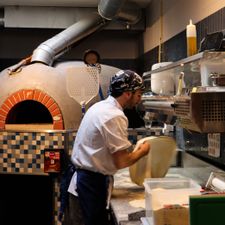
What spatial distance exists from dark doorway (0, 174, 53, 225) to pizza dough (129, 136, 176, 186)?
2.00m

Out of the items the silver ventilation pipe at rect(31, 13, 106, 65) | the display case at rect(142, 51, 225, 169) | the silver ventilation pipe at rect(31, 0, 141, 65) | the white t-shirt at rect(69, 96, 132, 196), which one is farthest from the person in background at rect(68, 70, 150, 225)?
the silver ventilation pipe at rect(31, 13, 106, 65)

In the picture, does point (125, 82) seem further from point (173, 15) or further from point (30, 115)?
point (30, 115)

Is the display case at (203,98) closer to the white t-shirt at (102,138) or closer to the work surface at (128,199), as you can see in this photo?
the white t-shirt at (102,138)

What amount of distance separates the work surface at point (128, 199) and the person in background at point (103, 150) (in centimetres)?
12

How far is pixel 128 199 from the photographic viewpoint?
241 centimetres

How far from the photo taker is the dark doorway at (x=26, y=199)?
4.43 metres

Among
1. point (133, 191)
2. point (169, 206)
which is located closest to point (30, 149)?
point (133, 191)

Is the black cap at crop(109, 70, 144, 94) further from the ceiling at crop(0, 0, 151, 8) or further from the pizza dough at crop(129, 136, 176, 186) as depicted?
the ceiling at crop(0, 0, 151, 8)

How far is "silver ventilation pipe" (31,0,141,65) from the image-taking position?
15.4 feet

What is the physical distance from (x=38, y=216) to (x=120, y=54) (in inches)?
114

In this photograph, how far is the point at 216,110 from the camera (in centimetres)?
157

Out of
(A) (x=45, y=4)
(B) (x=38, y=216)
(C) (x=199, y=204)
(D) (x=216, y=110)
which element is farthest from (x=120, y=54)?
(C) (x=199, y=204)

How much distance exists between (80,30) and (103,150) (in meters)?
3.03

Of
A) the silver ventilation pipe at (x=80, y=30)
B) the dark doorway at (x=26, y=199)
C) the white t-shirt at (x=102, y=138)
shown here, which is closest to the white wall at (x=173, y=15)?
the silver ventilation pipe at (x=80, y=30)
